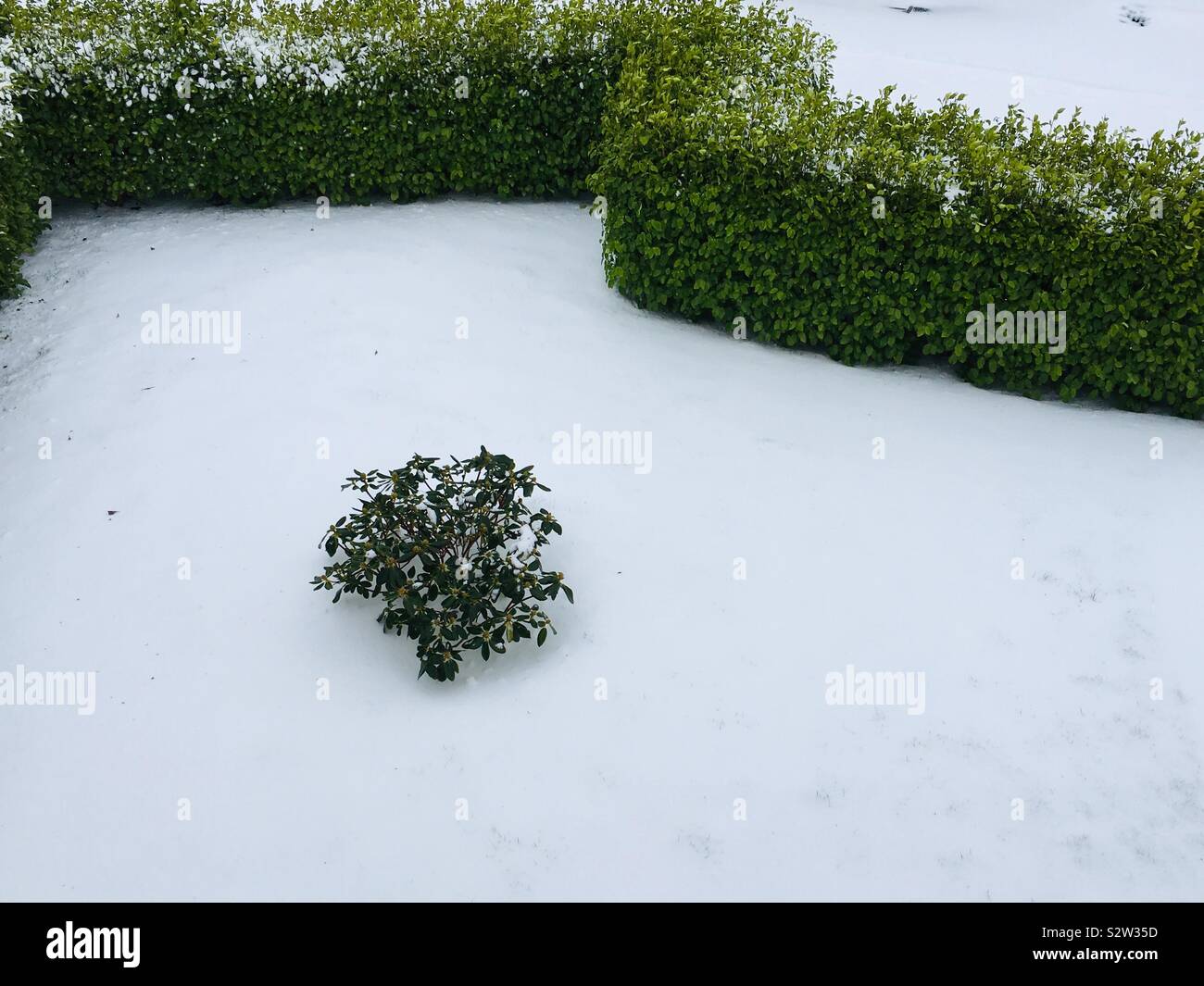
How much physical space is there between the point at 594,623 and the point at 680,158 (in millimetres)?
3877

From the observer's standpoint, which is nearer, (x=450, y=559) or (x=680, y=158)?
(x=450, y=559)

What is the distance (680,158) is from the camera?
7699mm

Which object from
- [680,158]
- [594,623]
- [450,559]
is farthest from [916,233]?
[450,559]

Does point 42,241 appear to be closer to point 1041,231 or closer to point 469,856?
point 469,856

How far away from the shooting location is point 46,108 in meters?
9.18

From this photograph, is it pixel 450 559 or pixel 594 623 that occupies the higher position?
pixel 450 559

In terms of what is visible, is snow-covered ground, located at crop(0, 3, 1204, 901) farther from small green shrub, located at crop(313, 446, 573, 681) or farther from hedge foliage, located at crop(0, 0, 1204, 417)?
hedge foliage, located at crop(0, 0, 1204, 417)

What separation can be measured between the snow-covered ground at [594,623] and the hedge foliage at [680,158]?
1.62 ft

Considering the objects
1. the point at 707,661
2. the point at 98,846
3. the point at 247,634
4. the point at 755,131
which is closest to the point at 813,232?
the point at 755,131

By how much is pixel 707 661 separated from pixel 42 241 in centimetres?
766

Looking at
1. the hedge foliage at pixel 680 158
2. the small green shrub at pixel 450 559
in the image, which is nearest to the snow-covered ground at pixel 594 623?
the small green shrub at pixel 450 559

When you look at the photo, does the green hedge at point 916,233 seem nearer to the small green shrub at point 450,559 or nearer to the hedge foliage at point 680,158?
the hedge foliage at point 680,158

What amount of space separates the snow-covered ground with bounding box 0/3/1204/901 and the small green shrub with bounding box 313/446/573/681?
27 centimetres

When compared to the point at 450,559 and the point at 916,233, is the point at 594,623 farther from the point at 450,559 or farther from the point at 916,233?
the point at 916,233
